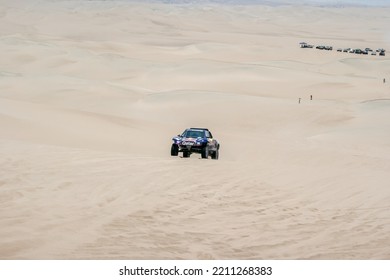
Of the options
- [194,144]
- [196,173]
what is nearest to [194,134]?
[194,144]

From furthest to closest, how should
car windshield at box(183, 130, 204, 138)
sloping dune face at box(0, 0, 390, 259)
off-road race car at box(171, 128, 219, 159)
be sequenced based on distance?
car windshield at box(183, 130, 204, 138) → off-road race car at box(171, 128, 219, 159) → sloping dune face at box(0, 0, 390, 259)

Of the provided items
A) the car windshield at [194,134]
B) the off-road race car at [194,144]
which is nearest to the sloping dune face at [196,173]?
the off-road race car at [194,144]

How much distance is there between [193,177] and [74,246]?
5.60 m

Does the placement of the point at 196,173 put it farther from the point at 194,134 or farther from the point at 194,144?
the point at 194,134

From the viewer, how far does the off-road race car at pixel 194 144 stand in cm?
1848

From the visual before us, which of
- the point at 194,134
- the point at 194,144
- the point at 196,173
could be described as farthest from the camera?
the point at 194,134

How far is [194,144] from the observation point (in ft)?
60.7

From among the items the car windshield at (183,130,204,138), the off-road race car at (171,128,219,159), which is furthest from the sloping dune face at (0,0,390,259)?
the car windshield at (183,130,204,138)

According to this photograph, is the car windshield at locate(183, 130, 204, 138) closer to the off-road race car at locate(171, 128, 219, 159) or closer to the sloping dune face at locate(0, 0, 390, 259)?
the off-road race car at locate(171, 128, 219, 159)

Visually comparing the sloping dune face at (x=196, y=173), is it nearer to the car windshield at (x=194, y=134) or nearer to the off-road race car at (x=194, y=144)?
the off-road race car at (x=194, y=144)

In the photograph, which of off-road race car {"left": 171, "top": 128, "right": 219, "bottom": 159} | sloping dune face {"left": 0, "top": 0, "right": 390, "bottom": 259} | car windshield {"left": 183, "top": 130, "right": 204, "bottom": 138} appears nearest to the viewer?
sloping dune face {"left": 0, "top": 0, "right": 390, "bottom": 259}

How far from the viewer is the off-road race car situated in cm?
1848

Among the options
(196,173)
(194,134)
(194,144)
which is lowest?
(196,173)
